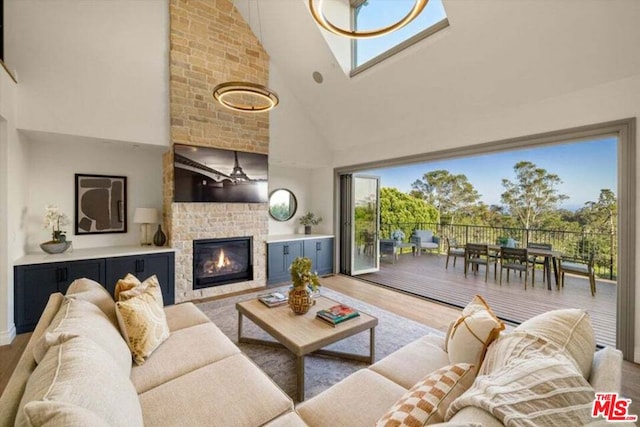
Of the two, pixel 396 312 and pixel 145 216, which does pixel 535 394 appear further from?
pixel 145 216

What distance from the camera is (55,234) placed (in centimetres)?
362

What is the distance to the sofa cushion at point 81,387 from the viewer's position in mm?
820

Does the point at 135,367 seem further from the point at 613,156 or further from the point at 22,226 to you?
the point at 613,156

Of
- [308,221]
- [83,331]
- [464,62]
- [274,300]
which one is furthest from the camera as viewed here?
[308,221]

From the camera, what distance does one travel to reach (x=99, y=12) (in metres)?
3.60

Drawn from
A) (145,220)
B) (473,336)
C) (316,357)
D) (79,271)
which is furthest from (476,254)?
(79,271)

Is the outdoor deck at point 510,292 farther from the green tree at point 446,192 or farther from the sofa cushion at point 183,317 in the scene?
the sofa cushion at point 183,317

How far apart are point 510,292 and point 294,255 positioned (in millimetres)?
3836

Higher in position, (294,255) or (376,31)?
(376,31)

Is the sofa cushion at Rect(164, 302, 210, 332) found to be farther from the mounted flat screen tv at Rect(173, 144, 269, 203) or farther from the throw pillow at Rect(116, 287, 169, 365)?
the mounted flat screen tv at Rect(173, 144, 269, 203)

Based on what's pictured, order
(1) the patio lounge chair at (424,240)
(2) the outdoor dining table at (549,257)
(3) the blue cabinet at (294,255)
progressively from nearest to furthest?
(2) the outdoor dining table at (549,257) < (3) the blue cabinet at (294,255) < (1) the patio lounge chair at (424,240)

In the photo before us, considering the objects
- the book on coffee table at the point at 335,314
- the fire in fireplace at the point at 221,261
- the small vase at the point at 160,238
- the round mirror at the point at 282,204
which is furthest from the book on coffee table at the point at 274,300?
the round mirror at the point at 282,204

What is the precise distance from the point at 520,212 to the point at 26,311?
33.6 ft

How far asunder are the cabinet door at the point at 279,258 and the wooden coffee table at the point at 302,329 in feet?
7.11
